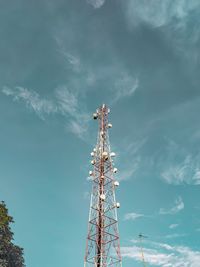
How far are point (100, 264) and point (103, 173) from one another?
8.46 meters

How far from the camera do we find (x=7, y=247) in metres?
51.4

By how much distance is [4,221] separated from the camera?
4691 cm

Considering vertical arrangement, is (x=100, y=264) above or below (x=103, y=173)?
below

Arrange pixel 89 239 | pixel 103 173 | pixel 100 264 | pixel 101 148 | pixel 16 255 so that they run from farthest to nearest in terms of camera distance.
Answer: pixel 16 255 < pixel 101 148 < pixel 103 173 < pixel 89 239 < pixel 100 264

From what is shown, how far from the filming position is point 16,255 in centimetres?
5347

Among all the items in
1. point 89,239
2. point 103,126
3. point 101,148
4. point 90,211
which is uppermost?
point 103,126

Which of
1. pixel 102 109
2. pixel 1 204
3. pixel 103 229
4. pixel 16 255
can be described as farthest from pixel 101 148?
pixel 16 255

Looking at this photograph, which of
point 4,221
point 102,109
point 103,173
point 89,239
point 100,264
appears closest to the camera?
point 100,264

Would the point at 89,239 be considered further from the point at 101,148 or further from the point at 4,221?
the point at 4,221

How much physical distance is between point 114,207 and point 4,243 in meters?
32.5

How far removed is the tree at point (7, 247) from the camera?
47.0 metres

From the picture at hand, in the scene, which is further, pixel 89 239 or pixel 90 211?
pixel 90 211

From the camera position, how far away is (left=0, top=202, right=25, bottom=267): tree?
154 ft

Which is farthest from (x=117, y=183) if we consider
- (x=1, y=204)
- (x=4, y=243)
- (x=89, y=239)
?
(x=4, y=243)
